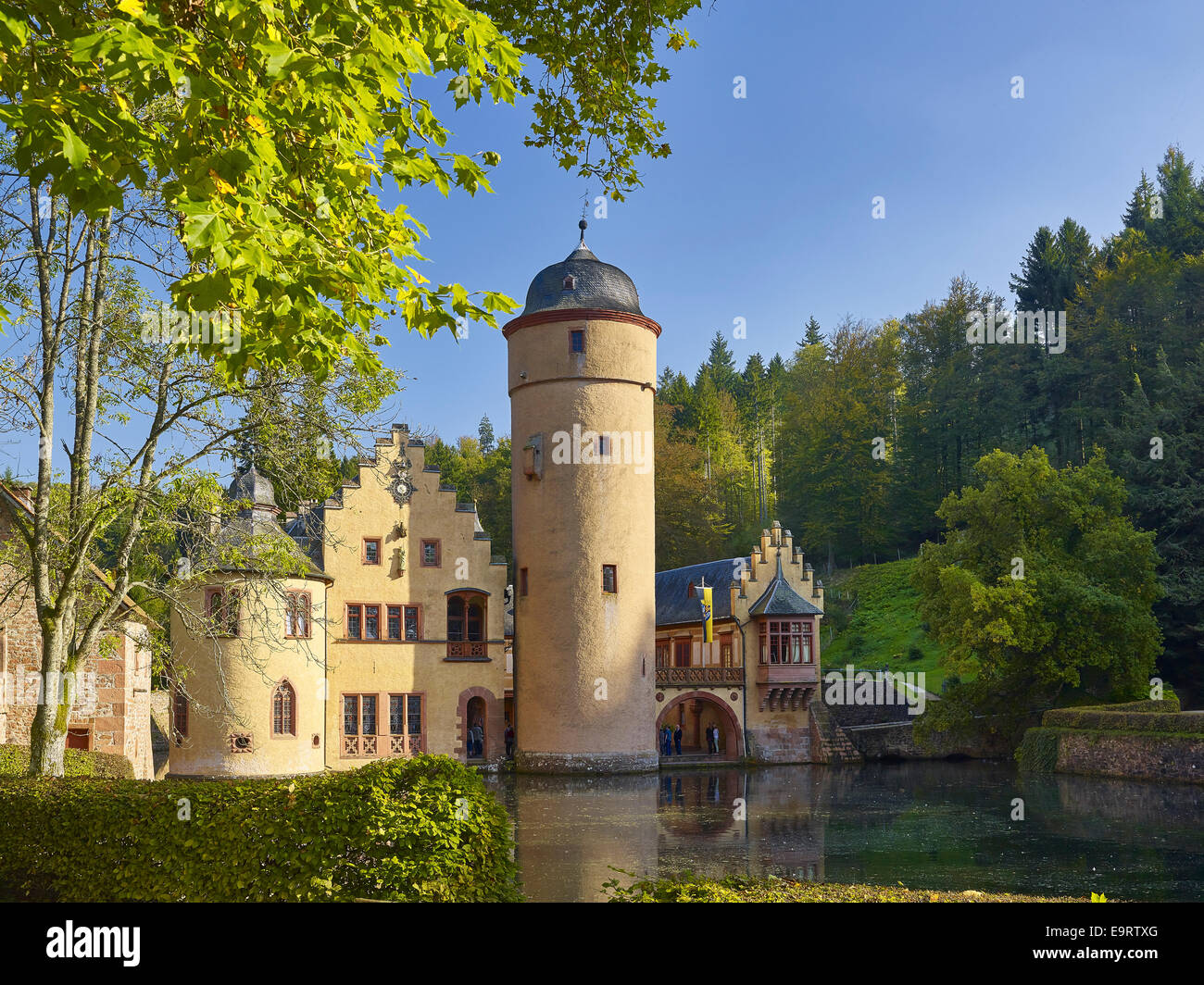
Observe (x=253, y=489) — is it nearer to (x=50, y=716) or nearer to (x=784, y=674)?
(x=784, y=674)

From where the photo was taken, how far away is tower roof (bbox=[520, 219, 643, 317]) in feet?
117

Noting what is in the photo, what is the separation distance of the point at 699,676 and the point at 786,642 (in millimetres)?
3697

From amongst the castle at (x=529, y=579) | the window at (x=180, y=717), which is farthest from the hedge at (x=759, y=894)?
the window at (x=180, y=717)

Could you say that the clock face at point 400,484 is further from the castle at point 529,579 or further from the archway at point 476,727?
the archway at point 476,727

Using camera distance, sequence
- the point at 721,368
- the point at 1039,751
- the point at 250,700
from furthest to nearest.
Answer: the point at 721,368 → the point at 1039,751 → the point at 250,700

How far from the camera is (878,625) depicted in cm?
5672

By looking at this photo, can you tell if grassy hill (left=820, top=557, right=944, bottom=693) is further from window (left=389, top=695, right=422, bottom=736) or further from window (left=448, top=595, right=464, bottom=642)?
window (left=389, top=695, right=422, bottom=736)

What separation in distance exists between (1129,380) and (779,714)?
26501 mm

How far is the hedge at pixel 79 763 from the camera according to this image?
1980cm

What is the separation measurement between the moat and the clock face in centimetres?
981

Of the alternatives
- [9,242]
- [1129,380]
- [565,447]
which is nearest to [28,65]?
[9,242]

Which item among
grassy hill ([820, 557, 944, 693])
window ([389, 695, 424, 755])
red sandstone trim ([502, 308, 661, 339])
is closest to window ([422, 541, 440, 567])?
window ([389, 695, 424, 755])

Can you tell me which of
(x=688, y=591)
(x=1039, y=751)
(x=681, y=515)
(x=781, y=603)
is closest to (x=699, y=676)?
(x=781, y=603)
